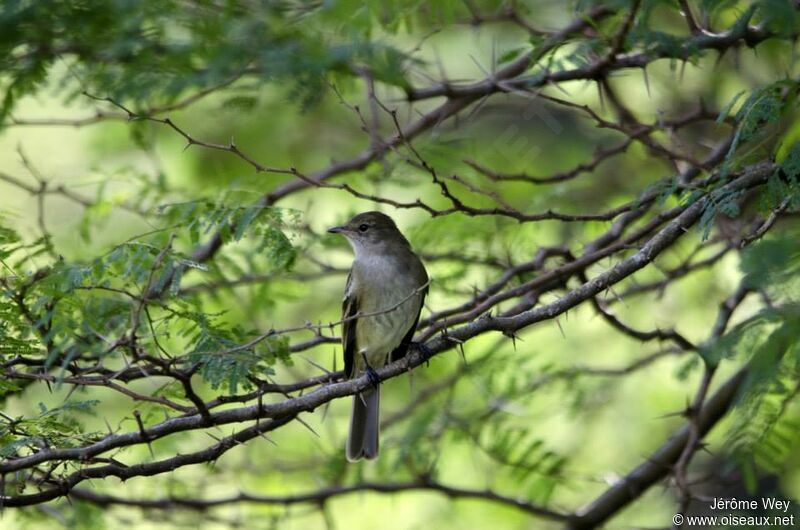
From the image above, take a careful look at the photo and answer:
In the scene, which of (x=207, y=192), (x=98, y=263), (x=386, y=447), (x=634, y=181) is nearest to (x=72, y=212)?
(x=207, y=192)

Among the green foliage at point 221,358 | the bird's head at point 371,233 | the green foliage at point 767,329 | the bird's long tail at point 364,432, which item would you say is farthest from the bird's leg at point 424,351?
the green foliage at point 767,329

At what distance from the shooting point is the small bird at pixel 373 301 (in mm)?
6918

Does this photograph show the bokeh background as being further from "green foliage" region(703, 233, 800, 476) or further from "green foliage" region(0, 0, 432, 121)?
"green foliage" region(703, 233, 800, 476)

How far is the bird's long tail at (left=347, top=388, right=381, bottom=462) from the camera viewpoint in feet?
22.6

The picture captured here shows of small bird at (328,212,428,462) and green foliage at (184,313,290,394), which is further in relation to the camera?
small bird at (328,212,428,462)

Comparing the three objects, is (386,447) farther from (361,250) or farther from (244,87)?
(244,87)

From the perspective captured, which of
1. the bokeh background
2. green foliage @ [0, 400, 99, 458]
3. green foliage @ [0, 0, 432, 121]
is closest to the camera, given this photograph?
green foliage @ [0, 400, 99, 458]

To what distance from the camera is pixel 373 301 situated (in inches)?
276

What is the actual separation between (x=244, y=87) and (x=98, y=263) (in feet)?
5.75

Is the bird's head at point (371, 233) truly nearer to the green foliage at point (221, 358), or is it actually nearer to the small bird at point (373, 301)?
the small bird at point (373, 301)

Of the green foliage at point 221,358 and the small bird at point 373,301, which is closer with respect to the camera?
the green foliage at point 221,358

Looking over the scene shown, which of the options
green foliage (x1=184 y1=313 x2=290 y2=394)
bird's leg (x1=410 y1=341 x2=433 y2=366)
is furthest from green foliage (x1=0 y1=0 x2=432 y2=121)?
bird's leg (x1=410 y1=341 x2=433 y2=366)

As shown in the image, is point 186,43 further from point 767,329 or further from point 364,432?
point 767,329

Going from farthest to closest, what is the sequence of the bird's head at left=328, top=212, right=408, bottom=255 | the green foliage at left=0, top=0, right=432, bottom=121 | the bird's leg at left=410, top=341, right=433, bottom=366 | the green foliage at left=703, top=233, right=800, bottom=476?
1. the bird's head at left=328, top=212, right=408, bottom=255
2. the bird's leg at left=410, top=341, right=433, bottom=366
3. the green foliage at left=0, top=0, right=432, bottom=121
4. the green foliage at left=703, top=233, right=800, bottom=476
